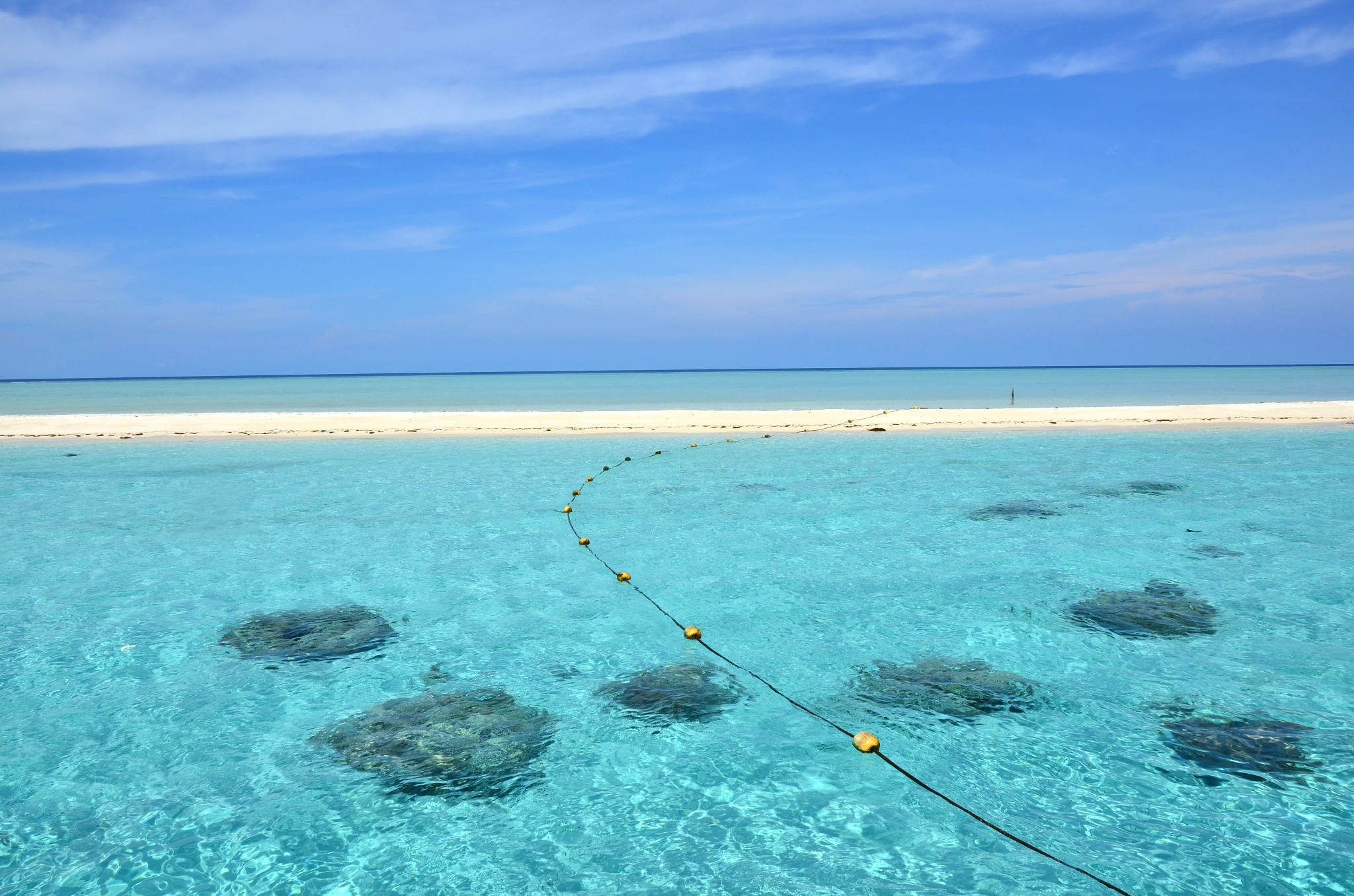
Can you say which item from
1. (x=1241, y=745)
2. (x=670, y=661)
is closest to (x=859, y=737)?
(x=670, y=661)

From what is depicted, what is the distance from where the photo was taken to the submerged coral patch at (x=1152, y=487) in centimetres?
1543

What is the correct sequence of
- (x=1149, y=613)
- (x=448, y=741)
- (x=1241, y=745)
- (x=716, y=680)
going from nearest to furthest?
(x=1241, y=745), (x=448, y=741), (x=716, y=680), (x=1149, y=613)

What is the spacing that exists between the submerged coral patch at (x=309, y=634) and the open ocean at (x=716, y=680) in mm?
203

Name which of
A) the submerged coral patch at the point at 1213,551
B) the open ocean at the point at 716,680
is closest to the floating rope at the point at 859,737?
the open ocean at the point at 716,680

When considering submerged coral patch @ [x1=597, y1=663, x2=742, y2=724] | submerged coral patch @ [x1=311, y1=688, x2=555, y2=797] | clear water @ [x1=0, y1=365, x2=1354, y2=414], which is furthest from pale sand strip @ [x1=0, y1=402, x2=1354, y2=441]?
submerged coral patch @ [x1=311, y1=688, x2=555, y2=797]

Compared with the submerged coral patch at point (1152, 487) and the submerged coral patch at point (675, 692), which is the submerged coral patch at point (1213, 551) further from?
the submerged coral patch at point (675, 692)

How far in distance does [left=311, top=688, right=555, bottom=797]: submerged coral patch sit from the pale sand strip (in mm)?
20155

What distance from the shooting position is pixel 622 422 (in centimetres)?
2959

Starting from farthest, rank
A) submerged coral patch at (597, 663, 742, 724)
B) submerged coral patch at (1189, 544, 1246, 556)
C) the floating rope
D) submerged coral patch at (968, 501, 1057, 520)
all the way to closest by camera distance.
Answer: submerged coral patch at (968, 501, 1057, 520)
submerged coral patch at (1189, 544, 1246, 556)
submerged coral patch at (597, 663, 742, 724)
the floating rope

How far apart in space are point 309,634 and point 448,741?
3.03 m

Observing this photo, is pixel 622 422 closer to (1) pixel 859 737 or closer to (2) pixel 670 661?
(2) pixel 670 661

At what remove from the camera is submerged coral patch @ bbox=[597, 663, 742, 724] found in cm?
650

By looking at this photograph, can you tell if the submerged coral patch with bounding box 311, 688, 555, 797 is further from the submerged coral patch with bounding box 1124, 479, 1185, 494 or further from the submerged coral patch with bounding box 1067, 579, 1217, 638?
the submerged coral patch with bounding box 1124, 479, 1185, 494

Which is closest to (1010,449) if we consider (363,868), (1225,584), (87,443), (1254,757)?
(1225,584)
